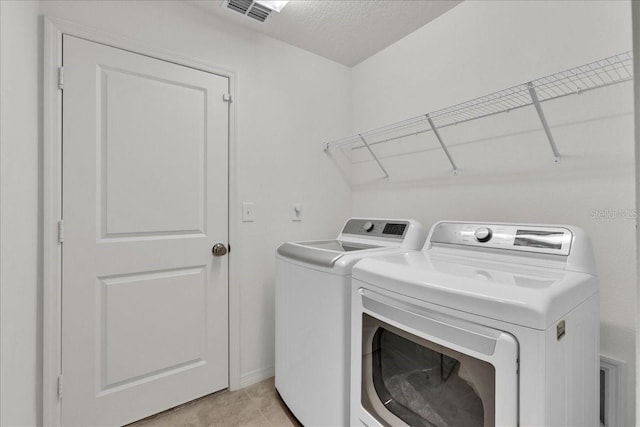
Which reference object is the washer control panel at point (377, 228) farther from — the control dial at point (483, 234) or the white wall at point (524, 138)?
the control dial at point (483, 234)

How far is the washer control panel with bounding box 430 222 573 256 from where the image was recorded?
1.11 m

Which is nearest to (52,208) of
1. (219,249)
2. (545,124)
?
(219,249)

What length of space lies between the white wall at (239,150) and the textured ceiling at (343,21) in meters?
0.09

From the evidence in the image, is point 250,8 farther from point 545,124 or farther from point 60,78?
point 545,124

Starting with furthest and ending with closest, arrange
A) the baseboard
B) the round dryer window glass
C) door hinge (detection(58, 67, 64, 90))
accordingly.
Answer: the baseboard
door hinge (detection(58, 67, 64, 90))
the round dryer window glass

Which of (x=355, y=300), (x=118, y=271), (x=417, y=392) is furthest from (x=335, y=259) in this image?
(x=118, y=271)

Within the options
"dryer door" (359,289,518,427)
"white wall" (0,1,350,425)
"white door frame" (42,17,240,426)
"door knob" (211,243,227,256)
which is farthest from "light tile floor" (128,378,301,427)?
"door knob" (211,243,227,256)

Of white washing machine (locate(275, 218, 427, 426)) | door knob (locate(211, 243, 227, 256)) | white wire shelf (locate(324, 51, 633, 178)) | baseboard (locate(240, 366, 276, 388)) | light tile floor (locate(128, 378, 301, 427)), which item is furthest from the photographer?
baseboard (locate(240, 366, 276, 388))

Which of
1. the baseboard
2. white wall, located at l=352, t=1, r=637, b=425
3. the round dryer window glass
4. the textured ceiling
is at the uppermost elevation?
the textured ceiling

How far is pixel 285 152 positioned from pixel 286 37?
0.82 metres

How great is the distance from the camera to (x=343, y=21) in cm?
193

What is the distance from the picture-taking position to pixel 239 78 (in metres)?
1.93

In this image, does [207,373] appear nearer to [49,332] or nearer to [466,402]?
[49,332]

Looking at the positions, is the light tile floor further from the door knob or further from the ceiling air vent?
the ceiling air vent
